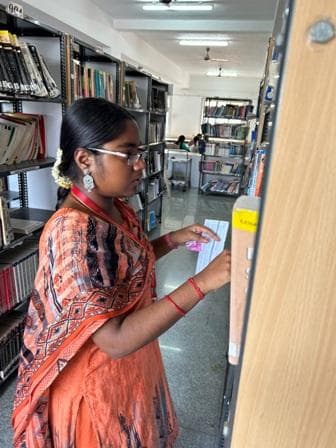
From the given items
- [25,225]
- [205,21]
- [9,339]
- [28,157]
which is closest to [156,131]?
[205,21]

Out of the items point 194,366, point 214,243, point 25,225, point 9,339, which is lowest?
point 194,366

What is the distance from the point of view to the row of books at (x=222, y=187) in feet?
24.0

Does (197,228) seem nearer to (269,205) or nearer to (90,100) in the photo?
(90,100)

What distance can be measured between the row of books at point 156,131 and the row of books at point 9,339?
292cm

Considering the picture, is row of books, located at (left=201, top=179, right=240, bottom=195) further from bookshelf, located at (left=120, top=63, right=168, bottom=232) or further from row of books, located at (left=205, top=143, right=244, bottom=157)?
bookshelf, located at (left=120, top=63, right=168, bottom=232)

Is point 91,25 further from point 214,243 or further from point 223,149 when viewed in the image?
point 214,243

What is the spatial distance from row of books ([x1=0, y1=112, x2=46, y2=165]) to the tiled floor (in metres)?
1.33

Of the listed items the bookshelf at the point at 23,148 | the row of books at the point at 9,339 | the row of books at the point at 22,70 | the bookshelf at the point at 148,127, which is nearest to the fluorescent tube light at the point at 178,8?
the bookshelf at the point at 148,127

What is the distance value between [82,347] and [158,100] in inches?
172

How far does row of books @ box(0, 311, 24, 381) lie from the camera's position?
193 cm

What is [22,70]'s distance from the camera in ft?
6.37

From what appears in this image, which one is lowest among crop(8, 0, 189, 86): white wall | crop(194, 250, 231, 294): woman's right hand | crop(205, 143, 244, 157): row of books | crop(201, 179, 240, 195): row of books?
crop(201, 179, 240, 195): row of books

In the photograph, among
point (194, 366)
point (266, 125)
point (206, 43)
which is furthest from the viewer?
point (206, 43)

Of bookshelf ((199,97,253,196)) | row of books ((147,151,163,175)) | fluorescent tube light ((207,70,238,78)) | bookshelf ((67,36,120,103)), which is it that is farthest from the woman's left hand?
fluorescent tube light ((207,70,238,78))
